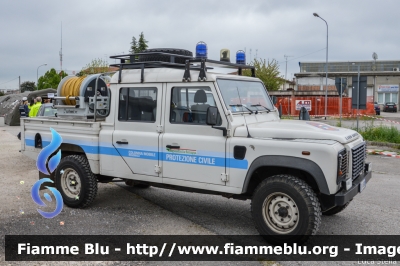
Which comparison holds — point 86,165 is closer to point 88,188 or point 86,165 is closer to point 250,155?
point 88,188

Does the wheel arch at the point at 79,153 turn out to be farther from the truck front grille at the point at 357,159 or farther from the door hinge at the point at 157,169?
the truck front grille at the point at 357,159

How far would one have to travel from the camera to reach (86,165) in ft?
22.7

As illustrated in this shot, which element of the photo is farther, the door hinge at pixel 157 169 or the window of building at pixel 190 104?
the door hinge at pixel 157 169

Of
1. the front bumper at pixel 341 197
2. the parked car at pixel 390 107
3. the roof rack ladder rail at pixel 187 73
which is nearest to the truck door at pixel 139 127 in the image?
the roof rack ladder rail at pixel 187 73

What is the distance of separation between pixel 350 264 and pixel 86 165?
13.8 feet

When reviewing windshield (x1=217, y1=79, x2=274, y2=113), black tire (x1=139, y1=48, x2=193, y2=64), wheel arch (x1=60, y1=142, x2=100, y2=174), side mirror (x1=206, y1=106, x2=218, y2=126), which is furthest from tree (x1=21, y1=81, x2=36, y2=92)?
side mirror (x1=206, y1=106, x2=218, y2=126)

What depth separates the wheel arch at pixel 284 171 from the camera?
16.3ft

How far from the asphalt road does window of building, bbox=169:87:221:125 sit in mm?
1576

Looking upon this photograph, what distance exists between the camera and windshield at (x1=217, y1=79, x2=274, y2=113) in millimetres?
5926

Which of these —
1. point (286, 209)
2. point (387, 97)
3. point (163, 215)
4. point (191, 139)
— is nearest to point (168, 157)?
point (191, 139)

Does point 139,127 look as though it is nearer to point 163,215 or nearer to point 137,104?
point 137,104

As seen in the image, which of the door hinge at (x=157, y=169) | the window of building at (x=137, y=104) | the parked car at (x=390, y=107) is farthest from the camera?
the parked car at (x=390, y=107)

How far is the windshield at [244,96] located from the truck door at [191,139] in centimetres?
22

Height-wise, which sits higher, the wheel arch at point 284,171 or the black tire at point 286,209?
the wheel arch at point 284,171
